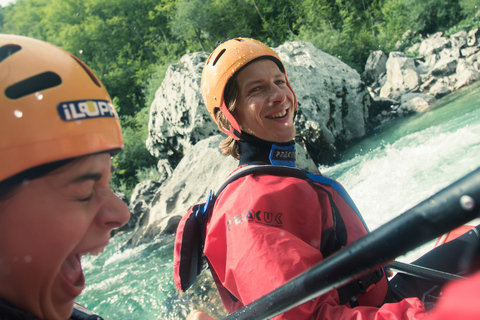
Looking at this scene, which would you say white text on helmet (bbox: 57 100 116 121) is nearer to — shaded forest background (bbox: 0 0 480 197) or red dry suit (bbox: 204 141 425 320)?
red dry suit (bbox: 204 141 425 320)

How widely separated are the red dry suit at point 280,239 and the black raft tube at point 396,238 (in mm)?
564

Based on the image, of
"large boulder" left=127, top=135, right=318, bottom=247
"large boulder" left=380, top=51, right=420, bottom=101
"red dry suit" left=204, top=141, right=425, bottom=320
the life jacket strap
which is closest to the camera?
"red dry suit" left=204, top=141, right=425, bottom=320

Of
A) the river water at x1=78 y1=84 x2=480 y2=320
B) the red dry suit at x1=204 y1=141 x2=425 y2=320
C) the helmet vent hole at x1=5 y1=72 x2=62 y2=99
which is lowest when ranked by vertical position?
the river water at x1=78 y1=84 x2=480 y2=320

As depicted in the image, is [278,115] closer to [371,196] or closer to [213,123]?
[371,196]

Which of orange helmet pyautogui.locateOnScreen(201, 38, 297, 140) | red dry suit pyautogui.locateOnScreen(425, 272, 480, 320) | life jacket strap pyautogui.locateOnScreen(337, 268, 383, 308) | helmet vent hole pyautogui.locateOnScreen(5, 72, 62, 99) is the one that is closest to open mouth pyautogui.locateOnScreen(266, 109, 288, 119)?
orange helmet pyautogui.locateOnScreen(201, 38, 297, 140)

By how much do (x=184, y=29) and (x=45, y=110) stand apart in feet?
105

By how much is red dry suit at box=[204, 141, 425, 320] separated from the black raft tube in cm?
56

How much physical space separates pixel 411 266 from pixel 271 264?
1247mm

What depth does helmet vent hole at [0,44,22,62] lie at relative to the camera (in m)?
1.00

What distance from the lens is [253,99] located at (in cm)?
247

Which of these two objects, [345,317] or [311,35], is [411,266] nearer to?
[345,317]

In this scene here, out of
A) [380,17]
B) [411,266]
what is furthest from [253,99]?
[380,17]

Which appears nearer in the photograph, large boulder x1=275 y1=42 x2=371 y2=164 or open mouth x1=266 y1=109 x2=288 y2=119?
open mouth x1=266 y1=109 x2=288 y2=119

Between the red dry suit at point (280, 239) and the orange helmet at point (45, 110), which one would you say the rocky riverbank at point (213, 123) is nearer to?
the red dry suit at point (280, 239)
